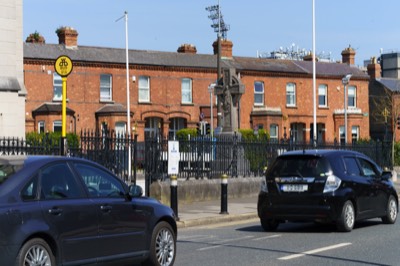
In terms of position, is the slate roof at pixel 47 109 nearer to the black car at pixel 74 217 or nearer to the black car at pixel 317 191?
the black car at pixel 317 191

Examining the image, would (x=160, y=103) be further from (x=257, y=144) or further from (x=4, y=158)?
(x=4, y=158)

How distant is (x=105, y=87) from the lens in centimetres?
5050

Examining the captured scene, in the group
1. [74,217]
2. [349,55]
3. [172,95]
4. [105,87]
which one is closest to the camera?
[74,217]

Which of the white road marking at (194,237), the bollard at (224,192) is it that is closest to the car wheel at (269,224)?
the white road marking at (194,237)

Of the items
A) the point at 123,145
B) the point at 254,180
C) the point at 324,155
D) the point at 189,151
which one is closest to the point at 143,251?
the point at 324,155

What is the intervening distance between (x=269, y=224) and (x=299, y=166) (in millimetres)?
1435

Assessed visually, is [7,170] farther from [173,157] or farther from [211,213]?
[211,213]

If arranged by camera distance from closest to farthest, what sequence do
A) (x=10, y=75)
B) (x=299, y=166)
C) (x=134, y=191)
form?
(x=134, y=191)
(x=299, y=166)
(x=10, y=75)

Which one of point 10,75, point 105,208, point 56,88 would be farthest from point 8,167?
point 56,88

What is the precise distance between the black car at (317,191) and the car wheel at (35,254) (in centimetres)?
772

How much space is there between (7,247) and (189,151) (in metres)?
14.6

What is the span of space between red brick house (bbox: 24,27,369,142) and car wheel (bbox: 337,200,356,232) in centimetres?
2879

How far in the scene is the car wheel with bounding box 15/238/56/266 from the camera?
25.4 ft

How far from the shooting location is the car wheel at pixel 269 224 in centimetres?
1569
